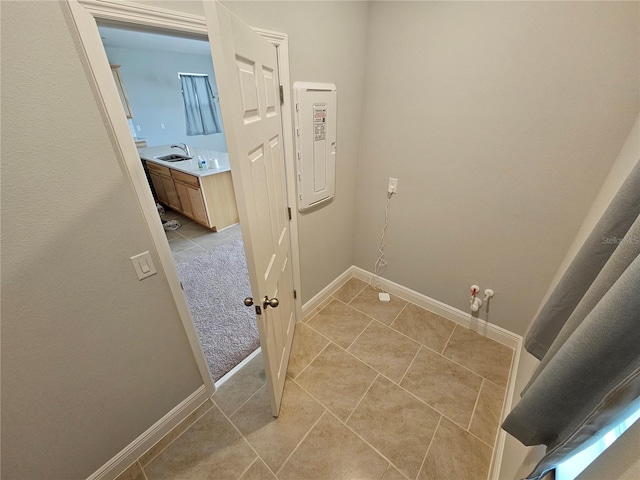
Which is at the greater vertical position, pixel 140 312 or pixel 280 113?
pixel 280 113

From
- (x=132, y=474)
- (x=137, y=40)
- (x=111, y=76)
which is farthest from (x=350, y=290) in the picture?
(x=137, y=40)

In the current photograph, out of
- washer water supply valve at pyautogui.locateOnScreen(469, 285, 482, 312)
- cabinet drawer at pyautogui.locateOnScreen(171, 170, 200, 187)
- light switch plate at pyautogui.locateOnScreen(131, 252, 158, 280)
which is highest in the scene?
light switch plate at pyautogui.locateOnScreen(131, 252, 158, 280)

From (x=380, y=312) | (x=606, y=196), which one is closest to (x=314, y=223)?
(x=380, y=312)

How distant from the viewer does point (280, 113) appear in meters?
1.51

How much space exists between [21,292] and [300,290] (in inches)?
61.0

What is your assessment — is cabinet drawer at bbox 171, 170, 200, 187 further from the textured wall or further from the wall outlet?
the wall outlet

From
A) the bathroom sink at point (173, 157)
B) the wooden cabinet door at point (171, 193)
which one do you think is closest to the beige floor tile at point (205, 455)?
the wooden cabinet door at point (171, 193)

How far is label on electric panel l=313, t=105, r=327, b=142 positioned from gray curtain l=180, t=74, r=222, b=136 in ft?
19.8

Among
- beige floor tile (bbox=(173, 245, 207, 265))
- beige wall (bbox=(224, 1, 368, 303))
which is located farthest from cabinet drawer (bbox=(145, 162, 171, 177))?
beige wall (bbox=(224, 1, 368, 303))

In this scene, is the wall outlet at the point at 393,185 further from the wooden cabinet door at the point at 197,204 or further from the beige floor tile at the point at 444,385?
the wooden cabinet door at the point at 197,204

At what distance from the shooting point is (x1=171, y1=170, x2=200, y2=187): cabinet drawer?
3.49m

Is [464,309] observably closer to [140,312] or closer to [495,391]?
[495,391]

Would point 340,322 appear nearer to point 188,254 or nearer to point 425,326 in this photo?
point 425,326

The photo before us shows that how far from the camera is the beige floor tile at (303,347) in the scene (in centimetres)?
185
